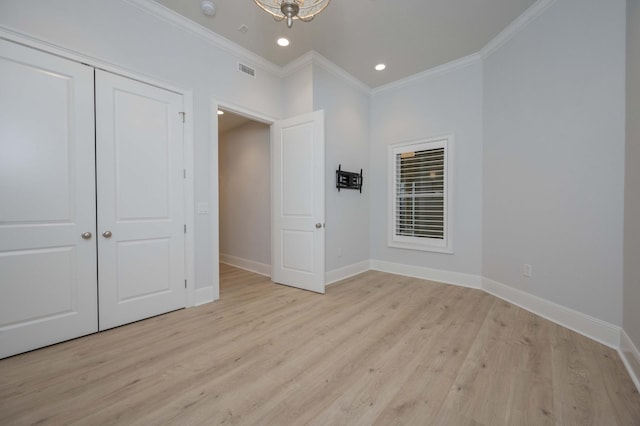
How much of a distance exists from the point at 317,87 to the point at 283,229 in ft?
6.92

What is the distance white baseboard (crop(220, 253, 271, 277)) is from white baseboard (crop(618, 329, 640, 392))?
13.1ft

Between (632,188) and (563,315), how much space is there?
1.31 metres

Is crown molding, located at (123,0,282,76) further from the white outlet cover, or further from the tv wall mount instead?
the white outlet cover

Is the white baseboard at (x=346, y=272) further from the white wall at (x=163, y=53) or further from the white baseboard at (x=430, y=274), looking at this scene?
the white wall at (x=163, y=53)

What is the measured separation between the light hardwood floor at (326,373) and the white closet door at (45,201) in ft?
0.81

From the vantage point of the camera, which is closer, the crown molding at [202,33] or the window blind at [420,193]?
the crown molding at [202,33]

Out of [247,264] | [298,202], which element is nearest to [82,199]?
[298,202]

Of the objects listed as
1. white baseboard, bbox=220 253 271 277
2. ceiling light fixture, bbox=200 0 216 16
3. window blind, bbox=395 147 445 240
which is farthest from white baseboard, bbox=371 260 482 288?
ceiling light fixture, bbox=200 0 216 16

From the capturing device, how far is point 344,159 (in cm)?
409

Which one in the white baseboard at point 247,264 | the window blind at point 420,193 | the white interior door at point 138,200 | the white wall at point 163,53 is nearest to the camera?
the white wall at point 163,53

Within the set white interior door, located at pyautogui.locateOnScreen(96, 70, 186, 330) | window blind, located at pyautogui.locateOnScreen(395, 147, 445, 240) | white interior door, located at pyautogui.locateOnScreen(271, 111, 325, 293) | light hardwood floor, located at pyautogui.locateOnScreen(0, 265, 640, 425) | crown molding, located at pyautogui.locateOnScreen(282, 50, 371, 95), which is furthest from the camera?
window blind, located at pyautogui.locateOnScreen(395, 147, 445, 240)

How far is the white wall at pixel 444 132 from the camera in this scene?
11.8ft

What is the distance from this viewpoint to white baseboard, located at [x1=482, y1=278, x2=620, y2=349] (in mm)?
2154

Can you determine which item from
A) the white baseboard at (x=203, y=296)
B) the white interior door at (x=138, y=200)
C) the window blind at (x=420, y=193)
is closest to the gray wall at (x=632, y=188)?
the window blind at (x=420, y=193)
